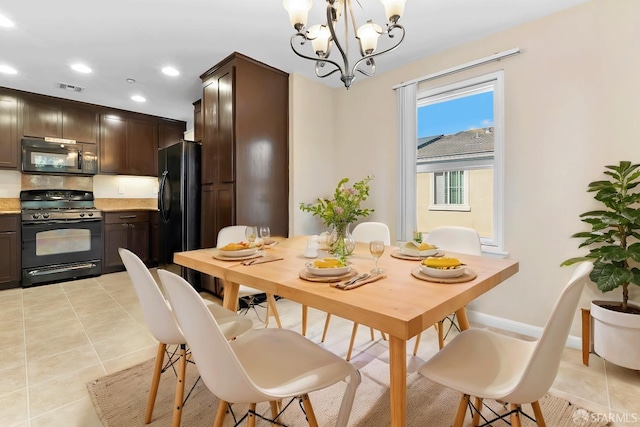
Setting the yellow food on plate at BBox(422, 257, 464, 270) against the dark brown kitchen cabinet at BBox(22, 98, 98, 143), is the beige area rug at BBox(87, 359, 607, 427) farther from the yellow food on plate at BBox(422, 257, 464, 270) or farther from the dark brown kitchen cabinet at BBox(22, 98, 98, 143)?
the dark brown kitchen cabinet at BBox(22, 98, 98, 143)

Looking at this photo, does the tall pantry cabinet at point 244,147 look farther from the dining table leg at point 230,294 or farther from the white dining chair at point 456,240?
the white dining chair at point 456,240

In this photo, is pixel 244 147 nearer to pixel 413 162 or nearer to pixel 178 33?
pixel 178 33

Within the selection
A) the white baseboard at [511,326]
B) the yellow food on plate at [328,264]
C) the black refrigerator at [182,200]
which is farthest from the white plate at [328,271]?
the black refrigerator at [182,200]

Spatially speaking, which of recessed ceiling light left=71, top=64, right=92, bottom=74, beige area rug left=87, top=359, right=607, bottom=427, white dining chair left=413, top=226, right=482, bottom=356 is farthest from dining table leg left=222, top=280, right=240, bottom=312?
recessed ceiling light left=71, top=64, right=92, bottom=74

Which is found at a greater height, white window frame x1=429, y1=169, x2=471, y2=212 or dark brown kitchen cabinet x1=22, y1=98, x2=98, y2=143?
dark brown kitchen cabinet x1=22, y1=98, x2=98, y2=143

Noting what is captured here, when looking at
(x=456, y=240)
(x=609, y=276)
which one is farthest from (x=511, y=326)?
(x=456, y=240)

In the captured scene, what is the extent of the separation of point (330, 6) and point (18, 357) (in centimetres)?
306

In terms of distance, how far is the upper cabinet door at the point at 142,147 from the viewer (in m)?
4.89

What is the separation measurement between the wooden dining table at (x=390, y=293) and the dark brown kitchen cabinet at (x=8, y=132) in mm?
3913

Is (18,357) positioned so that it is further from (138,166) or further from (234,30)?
(138,166)

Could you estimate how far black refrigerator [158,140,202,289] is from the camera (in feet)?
11.4

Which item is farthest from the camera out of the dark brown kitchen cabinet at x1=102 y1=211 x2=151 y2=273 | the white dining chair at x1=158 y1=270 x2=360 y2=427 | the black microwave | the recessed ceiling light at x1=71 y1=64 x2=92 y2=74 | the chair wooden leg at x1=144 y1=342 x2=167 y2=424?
the dark brown kitchen cabinet at x1=102 y1=211 x2=151 y2=273

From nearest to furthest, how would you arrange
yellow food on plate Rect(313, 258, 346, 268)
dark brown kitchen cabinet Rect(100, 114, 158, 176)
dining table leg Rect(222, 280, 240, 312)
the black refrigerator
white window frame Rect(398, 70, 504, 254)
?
yellow food on plate Rect(313, 258, 346, 268)
dining table leg Rect(222, 280, 240, 312)
white window frame Rect(398, 70, 504, 254)
the black refrigerator
dark brown kitchen cabinet Rect(100, 114, 158, 176)

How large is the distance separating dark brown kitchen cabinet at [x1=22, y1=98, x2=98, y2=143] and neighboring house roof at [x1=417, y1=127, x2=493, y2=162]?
4.62 metres
